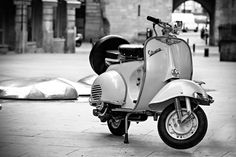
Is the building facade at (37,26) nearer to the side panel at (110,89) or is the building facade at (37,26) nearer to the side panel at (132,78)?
the side panel at (110,89)

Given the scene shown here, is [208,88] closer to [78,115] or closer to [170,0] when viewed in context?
[78,115]

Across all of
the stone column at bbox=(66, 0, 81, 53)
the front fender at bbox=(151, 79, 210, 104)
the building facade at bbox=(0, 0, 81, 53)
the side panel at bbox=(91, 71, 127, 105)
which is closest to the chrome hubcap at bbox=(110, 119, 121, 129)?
the side panel at bbox=(91, 71, 127, 105)

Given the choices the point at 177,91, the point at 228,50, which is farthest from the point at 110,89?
the point at 228,50

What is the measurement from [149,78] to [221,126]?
1.96m

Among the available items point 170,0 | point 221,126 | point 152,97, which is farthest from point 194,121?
point 170,0

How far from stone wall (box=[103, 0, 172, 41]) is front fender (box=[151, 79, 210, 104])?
54489 mm

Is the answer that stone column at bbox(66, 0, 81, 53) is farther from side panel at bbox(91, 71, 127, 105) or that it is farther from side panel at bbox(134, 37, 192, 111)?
side panel at bbox(134, 37, 192, 111)

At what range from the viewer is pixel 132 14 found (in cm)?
6309

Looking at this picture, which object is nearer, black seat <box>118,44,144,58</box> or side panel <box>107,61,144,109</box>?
side panel <box>107,61,144,109</box>

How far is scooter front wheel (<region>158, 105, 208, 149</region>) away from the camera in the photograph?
7.38 m

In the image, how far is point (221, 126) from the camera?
9.52m

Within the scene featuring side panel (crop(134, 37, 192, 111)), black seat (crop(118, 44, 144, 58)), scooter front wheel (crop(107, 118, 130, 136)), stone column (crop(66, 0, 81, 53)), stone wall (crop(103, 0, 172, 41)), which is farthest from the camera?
stone wall (crop(103, 0, 172, 41))

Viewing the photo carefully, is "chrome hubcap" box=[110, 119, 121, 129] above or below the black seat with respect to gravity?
below

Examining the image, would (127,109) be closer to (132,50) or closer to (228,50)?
(132,50)
